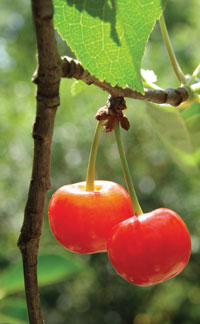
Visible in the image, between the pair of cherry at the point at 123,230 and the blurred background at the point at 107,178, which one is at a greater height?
the pair of cherry at the point at 123,230

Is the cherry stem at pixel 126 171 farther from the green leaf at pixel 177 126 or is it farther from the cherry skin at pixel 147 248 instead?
the green leaf at pixel 177 126

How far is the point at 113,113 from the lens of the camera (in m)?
0.63

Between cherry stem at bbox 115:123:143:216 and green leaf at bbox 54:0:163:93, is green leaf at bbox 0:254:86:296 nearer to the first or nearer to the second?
cherry stem at bbox 115:123:143:216

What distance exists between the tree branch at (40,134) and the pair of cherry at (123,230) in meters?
0.15

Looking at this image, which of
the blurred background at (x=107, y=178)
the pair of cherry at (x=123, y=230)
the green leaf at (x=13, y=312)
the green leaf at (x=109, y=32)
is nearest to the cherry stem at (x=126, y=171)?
the pair of cherry at (x=123, y=230)

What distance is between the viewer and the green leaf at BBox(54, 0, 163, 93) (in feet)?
1.65

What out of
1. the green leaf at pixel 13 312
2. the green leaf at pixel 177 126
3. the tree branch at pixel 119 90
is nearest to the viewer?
the tree branch at pixel 119 90

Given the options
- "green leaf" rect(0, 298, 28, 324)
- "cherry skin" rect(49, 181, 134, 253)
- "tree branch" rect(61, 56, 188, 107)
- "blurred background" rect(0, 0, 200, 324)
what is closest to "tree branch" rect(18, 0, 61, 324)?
"tree branch" rect(61, 56, 188, 107)

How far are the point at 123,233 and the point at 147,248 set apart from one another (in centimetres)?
4

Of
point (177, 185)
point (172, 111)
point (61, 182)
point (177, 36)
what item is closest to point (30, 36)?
point (177, 36)

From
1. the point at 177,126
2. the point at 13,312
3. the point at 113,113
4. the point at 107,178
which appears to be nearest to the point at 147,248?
the point at 113,113

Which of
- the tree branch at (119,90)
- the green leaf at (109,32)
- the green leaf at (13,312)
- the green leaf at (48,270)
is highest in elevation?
the green leaf at (109,32)

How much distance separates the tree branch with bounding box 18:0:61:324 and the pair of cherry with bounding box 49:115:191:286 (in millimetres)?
150

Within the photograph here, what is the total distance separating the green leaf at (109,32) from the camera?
0.50 m
